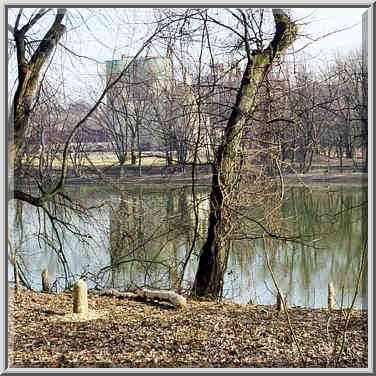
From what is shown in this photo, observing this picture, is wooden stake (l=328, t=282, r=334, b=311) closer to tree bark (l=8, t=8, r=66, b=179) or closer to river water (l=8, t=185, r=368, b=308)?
river water (l=8, t=185, r=368, b=308)

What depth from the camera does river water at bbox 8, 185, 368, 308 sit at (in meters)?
4.16

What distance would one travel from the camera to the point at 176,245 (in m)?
4.75

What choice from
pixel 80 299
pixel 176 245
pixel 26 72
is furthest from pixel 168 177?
pixel 26 72

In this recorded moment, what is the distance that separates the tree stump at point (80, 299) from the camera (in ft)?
12.4

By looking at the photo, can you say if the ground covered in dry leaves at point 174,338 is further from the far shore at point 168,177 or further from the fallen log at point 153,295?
the far shore at point 168,177

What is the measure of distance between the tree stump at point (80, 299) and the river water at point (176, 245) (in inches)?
25.5

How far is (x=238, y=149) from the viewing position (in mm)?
4496

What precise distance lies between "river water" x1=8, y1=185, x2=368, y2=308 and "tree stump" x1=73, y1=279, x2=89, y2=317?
65cm

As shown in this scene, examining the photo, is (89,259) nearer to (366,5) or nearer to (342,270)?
(342,270)

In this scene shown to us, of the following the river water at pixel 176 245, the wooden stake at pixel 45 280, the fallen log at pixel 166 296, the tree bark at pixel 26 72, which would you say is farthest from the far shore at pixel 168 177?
the fallen log at pixel 166 296

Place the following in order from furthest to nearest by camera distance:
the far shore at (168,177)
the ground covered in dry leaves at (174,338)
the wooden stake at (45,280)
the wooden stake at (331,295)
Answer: the wooden stake at (45,280), the far shore at (168,177), the wooden stake at (331,295), the ground covered in dry leaves at (174,338)

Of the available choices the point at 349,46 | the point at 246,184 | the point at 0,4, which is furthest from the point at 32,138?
the point at 349,46

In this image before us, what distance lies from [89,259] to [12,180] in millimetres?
990

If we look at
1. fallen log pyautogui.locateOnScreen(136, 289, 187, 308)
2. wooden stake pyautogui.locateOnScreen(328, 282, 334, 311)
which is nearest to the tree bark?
fallen log pyautogui.locateOnScreen(136, 289, 187, 308)
